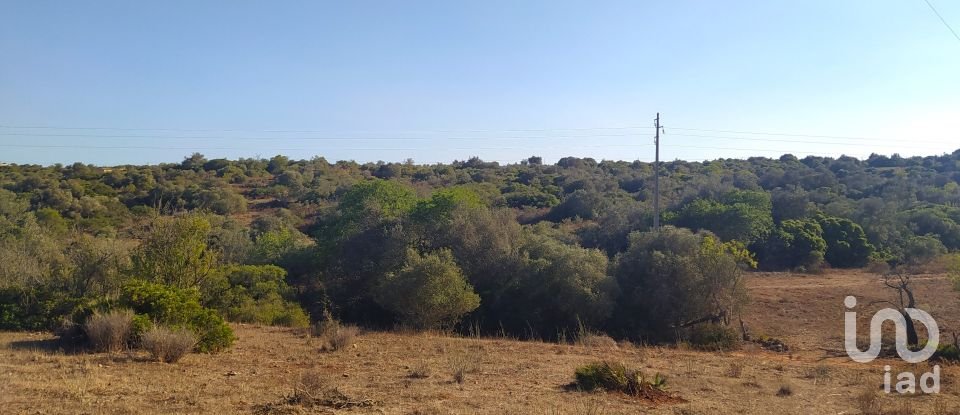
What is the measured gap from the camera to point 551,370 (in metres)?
11.5

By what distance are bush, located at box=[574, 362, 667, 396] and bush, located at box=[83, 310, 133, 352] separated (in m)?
8.21

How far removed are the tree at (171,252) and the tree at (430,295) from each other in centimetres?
560

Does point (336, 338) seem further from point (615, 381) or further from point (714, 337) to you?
point (714, 337)

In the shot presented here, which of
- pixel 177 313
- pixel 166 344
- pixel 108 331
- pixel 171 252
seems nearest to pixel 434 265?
pixel 171 252

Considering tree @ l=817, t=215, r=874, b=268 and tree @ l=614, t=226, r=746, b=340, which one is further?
tree @ l=817, t=215, r=874, b=268

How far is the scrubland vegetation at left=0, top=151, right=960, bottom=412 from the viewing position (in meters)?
13.6

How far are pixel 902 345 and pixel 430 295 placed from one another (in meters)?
12.3

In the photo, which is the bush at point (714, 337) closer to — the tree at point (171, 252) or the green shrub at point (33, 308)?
the tree at point (171, 252)

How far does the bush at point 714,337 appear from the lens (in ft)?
57.9

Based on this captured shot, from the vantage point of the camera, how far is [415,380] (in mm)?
10078

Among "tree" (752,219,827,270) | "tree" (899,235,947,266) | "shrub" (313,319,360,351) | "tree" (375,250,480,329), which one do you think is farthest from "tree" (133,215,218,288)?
"tree" (899,235,947,266)

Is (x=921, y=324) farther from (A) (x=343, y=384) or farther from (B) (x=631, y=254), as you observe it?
(A) (x=343, y=384)

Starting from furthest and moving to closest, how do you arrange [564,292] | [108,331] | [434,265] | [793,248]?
[793,248]
[564,292]
[434,265]
[108,331]

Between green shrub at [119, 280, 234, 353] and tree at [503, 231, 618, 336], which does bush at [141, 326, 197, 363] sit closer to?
green shrub at [119, 280, 234, 353]
